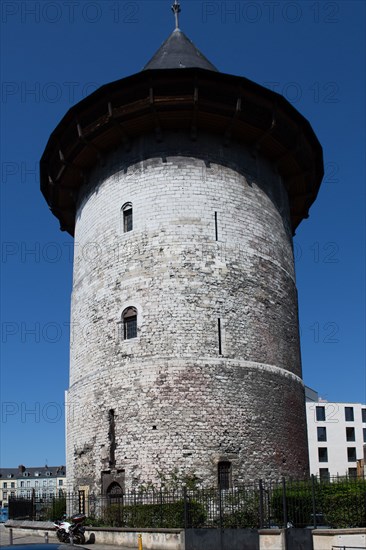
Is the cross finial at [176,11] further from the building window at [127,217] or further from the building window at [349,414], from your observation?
the building window at [349,414]

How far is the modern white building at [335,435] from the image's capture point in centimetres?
6116

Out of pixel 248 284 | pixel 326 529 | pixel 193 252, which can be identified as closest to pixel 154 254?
pixel 193 252

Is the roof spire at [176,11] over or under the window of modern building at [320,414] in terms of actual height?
over

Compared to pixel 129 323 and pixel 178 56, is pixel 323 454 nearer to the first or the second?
pixel 129 323

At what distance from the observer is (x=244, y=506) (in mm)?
16547

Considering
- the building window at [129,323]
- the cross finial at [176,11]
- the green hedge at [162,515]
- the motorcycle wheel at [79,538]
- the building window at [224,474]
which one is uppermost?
the cross finial at [176,11]

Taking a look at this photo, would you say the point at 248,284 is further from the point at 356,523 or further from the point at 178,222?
the point at 356,523

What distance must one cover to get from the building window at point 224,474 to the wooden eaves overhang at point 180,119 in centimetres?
1111

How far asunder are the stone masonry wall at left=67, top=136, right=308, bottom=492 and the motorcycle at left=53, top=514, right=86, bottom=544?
1842 millimetres

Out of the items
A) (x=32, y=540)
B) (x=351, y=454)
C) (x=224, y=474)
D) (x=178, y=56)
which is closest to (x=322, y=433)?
(x=351, y=454)

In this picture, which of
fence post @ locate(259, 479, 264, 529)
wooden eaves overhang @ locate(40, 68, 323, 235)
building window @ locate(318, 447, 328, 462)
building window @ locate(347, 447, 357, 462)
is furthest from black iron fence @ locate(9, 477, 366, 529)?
building window @ locate(347, 447, 357, 462)

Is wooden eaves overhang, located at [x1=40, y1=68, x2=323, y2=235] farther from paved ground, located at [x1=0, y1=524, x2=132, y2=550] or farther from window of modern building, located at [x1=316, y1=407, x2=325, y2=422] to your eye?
window of modern building, located at [x1=316, y1=407, x2=325, y2=422]

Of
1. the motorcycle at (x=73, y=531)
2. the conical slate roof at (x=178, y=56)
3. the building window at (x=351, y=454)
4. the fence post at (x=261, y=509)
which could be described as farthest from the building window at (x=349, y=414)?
the fence post at (x=261, y=509)

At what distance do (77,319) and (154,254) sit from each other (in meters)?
4.56
